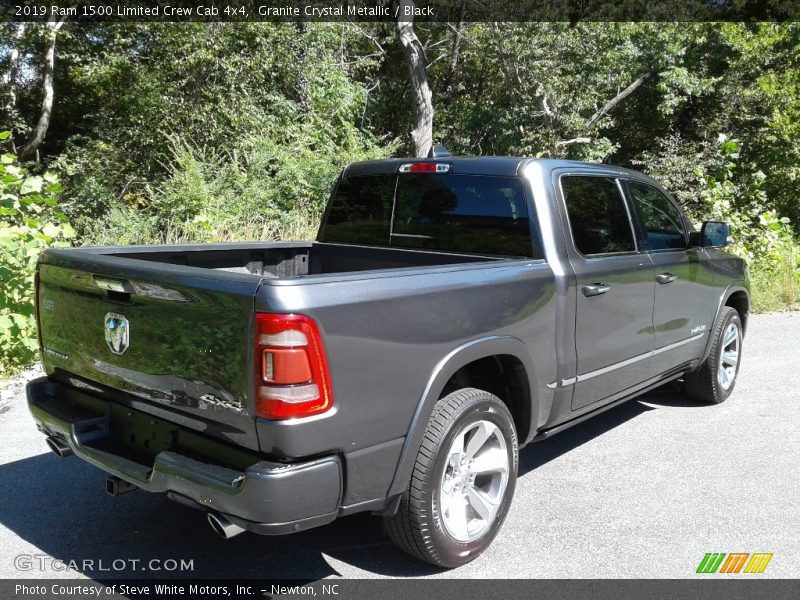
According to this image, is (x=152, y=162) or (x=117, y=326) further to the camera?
(x=152, y=162)

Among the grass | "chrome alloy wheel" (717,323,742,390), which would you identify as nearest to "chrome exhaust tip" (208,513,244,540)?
"chrome alloy wheel" (717,323,742,390)

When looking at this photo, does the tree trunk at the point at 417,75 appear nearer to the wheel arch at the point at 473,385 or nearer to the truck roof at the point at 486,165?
the truck roof at the point at 486,165

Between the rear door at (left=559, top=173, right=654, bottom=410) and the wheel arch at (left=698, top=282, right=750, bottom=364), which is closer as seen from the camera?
the rear door at (left=559, top=173, right=654, bottom=410)

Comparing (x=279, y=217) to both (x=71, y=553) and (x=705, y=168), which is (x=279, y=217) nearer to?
(x=71, y=553)

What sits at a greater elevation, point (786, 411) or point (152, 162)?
point (152, 162)

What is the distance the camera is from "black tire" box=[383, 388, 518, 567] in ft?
9.91

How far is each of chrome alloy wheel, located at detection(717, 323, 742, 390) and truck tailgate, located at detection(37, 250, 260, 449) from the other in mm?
4469

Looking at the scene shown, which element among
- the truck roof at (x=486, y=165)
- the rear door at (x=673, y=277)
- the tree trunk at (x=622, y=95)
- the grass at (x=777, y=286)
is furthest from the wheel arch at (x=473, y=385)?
the tree trunk at (x=622, y=95)

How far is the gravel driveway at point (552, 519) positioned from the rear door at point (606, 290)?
0.58m

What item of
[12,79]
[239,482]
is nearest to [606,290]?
[239,482]

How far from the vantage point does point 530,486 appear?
4277 millimetres

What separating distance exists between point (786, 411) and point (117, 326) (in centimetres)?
506

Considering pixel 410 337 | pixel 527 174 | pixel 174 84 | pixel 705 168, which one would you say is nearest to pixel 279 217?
pixel 174 84

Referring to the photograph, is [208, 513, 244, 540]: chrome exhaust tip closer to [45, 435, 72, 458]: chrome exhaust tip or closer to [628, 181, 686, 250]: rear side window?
[45, 435, 72, 458]: chrome exhaust tip
